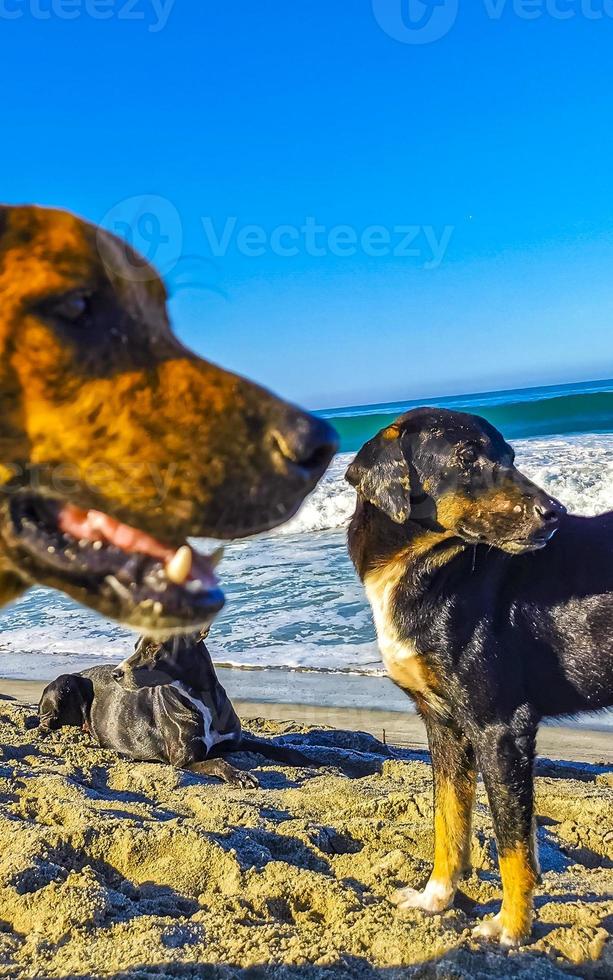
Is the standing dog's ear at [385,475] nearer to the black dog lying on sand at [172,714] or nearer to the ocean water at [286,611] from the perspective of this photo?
the ocean water at [286,611]

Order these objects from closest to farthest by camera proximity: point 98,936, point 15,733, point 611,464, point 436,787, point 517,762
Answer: point 98,936
point 517,762
point 436,787
point 15,733
point 611,464

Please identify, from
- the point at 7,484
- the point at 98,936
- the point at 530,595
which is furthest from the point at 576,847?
the point at 7,484

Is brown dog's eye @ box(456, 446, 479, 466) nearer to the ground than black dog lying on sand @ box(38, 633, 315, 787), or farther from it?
farther from it

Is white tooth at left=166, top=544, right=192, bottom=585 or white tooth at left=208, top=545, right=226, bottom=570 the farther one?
white tooth at left=208, top=545, right=226, bottom=570

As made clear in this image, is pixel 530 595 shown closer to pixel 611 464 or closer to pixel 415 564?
pixel 415 564

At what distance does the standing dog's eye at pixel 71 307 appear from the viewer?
166cm

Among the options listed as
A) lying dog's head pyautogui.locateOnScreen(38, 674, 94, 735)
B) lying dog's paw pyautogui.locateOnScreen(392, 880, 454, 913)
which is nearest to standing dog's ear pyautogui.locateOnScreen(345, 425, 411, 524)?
lying dog's paw pyautogui.locateOnScreen(392, 880, 454, 913)

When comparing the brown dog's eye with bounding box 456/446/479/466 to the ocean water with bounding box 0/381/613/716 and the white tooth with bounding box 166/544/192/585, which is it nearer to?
the ocean water with bounding box 0/381/613/716

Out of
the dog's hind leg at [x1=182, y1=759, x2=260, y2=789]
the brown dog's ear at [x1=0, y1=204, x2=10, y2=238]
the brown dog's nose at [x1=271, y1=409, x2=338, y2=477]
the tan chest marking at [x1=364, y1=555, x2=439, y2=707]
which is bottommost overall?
the dog's hind leg at [x1=182, y1=759, x2=260, y2=789]

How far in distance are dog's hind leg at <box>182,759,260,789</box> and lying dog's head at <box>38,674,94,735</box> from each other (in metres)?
1.12

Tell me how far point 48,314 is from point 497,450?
272 centimetres

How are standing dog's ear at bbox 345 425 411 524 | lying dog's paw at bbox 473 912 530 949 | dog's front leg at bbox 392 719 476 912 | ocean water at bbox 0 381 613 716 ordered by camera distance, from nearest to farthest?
1. lying dog's paw at bbox 473 912 530 949
2. dog's front leg at bbox 392 719 476 912
3. standing dog's ear at bbox 345 425 411 524
4. ocean water at bbox 0 381 613 716

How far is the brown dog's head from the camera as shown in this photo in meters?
1.63

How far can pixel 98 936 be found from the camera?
3033mm
